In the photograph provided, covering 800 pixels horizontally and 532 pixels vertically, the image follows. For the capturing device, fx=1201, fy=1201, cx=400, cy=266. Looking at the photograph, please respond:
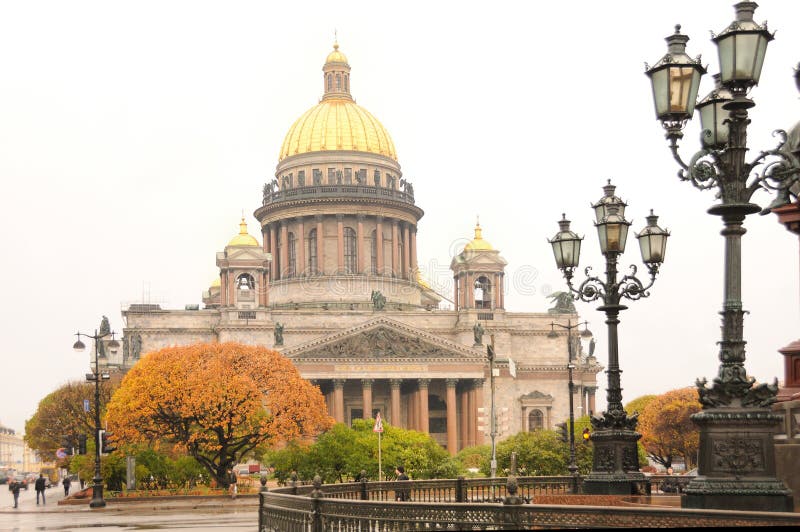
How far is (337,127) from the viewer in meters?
112

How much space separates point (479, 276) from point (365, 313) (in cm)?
1029

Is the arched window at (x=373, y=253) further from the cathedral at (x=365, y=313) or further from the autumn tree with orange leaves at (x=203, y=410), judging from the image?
the autumn tree with orange leaves at (x=203, y=410)

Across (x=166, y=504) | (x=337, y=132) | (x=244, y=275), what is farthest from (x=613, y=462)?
(x=337, y=132)

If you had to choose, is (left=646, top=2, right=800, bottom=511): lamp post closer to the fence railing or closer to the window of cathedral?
the fence railing

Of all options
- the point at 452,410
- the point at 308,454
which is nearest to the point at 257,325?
the point at 452,410

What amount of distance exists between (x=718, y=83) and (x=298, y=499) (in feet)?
26.6

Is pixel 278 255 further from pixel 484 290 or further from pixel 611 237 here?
pixel 611 237

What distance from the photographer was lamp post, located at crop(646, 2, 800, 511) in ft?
43.1

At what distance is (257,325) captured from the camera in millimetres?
95875

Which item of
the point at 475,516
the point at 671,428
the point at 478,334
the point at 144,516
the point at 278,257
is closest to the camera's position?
the point at 475,516

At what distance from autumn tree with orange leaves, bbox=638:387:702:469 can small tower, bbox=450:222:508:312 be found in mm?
18624

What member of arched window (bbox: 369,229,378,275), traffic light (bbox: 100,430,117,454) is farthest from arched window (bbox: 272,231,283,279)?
traffic light (bbox: 100,430,117,454)

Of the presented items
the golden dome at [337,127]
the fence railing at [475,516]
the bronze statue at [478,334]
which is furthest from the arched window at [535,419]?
the fence railing at [475,516]

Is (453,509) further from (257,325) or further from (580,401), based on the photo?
(580,401)
